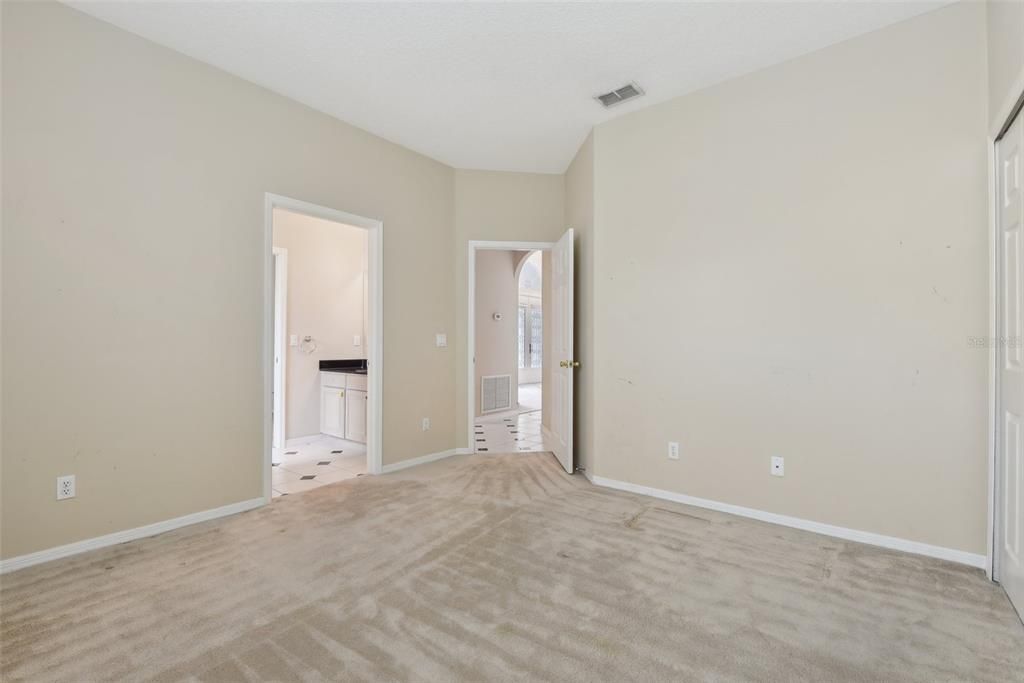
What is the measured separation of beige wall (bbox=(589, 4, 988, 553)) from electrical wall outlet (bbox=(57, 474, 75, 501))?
10.6 feet

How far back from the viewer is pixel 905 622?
69.7 inches

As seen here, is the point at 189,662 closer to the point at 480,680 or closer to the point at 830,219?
the point at 480,680

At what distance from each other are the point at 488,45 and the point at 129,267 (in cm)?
238

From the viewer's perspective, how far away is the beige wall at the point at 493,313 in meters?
6.57

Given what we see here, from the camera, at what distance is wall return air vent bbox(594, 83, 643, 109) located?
304 cm

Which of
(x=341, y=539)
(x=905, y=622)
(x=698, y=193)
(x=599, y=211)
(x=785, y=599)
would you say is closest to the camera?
(x=905, y=622)

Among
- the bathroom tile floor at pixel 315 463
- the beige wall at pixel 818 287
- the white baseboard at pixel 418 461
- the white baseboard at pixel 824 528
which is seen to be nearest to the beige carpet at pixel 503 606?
the white baseboard at pixel 824 528

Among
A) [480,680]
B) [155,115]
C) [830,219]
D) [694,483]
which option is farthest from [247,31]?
[694,483]

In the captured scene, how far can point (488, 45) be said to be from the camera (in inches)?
103

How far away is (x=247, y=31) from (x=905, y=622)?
420cm

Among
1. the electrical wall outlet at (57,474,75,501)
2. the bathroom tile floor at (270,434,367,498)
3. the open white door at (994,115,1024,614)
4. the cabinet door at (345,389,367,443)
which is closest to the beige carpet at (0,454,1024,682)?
the open white door at (994,115,1024,614)

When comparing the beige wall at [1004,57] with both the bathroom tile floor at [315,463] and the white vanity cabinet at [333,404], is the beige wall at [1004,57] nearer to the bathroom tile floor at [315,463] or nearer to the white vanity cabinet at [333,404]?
the bathroom tile floor at [315,463]

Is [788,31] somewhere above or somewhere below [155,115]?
above

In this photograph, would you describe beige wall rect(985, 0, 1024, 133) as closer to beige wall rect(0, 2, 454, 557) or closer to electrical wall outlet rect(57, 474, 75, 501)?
beige wall rect(0, 2, 454, 557)
